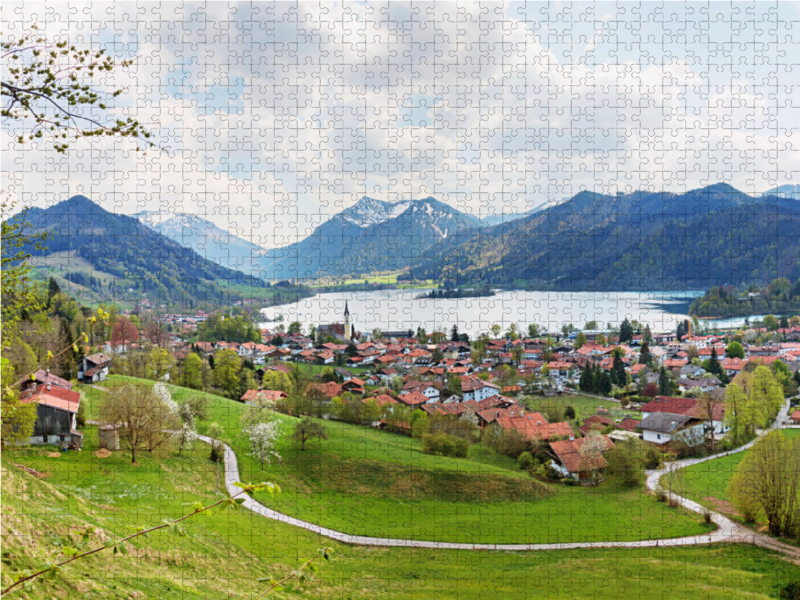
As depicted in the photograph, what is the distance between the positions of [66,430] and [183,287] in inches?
262

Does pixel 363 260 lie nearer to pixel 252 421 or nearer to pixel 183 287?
pixel 183 287

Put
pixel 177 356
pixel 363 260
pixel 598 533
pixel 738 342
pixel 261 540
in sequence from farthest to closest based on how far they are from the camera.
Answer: pixel 177 356
pixel 738 342
pixel 598 533
pixel 363 260
pixel 261 540

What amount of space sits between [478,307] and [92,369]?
1999 centimetres

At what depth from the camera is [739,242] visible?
1555 centimetres

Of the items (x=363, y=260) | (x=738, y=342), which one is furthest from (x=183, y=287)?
(x=738, y=342)

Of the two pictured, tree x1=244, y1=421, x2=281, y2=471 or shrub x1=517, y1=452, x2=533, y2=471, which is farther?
shrub x1=517, y1=452, x2=533, y2=471

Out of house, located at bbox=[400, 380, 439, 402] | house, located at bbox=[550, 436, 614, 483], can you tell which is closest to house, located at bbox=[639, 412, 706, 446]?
house, located at bbox=[550, 436, 614, 483]

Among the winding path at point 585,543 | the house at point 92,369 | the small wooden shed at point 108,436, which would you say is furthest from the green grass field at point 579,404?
the house at point 92,369

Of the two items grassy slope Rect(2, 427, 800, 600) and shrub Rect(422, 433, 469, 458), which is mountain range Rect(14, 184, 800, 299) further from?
shrub Rect(422, 433, 469, 458)

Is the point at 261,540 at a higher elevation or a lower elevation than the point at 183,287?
lower

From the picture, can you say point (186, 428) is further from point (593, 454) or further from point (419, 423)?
point (593, 454)

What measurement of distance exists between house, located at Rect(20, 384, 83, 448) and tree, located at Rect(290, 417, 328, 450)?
843 centimetres

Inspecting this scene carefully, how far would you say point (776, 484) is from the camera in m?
15.0

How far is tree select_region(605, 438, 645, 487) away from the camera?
2036 centimetres
